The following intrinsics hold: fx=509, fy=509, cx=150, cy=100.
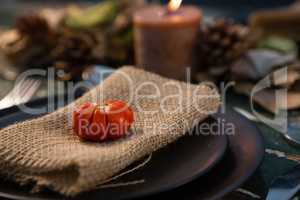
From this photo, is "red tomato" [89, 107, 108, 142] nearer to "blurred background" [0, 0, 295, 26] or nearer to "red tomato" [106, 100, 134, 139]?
"red tomato" [106, 100, 134, 139]

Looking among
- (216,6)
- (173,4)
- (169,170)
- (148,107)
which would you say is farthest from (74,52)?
(216,6)

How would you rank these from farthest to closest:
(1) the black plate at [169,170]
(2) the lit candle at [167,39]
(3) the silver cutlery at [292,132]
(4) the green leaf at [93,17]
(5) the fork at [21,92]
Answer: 1. (4) the green leaf at [93,17]
2. (2) the lit candle at [167,39]
3. (5) the fork at [21,92]
4. (3) the silver cutlery at [292,132]
5. (1) the black plate at [169,170]

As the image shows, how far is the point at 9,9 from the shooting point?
4.64ft

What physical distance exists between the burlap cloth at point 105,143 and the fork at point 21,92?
0.51 ft

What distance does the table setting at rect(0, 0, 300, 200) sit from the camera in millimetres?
476

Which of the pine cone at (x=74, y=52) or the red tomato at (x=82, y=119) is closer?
the red tomato at (x=82, y=119)

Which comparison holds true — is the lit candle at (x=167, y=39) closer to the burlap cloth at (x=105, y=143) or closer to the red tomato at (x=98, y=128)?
the burlap cloth at (x=105, y=143)

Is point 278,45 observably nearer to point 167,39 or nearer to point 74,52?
point 167,39

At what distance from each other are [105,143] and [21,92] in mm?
323

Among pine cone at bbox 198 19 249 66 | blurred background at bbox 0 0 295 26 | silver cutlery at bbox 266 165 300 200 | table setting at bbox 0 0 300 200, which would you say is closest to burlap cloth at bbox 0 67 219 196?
table setting at bbox 0 0 300 200

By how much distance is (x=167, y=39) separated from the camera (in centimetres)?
88

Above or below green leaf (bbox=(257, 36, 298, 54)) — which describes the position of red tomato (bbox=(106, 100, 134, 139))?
below

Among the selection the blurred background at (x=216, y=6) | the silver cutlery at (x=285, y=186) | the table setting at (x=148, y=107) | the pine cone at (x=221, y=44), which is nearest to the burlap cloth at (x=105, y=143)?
the table setting at (x=148, y=107)

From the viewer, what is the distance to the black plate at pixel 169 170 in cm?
45
